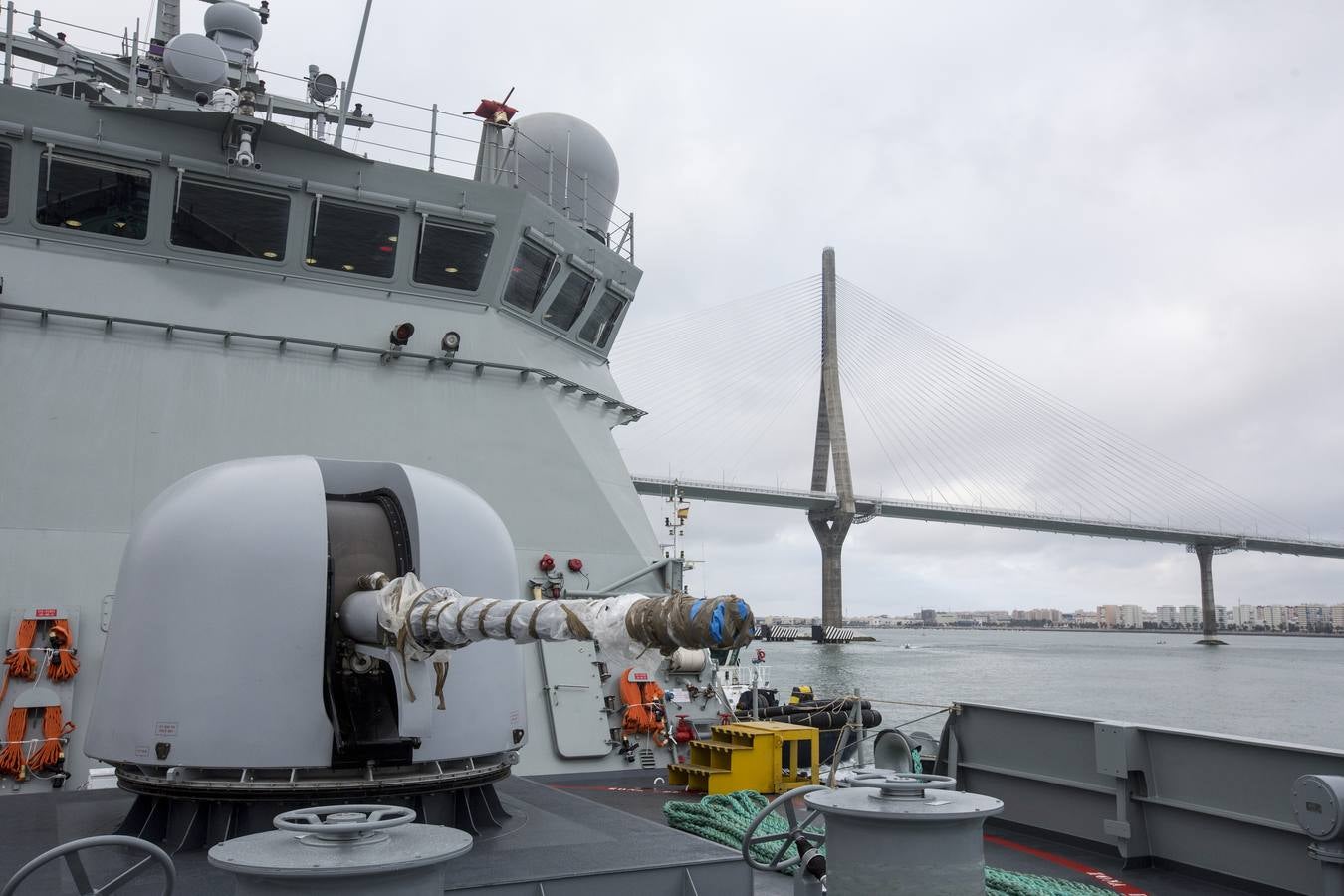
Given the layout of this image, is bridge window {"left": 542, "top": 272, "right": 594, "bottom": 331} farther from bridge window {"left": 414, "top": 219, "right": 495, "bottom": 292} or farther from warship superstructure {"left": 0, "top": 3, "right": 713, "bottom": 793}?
bridge window {"left": 414, "top": 219, "right": 495, "bottom": 292}

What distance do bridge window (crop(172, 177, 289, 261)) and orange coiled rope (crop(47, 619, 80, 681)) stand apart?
3032 millimetres

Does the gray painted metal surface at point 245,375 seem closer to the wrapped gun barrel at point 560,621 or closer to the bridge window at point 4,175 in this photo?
the bridge window at point 4,175

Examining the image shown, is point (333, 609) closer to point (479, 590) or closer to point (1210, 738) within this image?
point (479, 590)

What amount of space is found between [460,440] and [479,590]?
3.95 meters

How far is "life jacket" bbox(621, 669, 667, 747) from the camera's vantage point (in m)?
7.13

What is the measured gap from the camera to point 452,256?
26.5ft

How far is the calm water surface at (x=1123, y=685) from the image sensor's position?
25359 mm

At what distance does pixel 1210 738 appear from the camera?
200 inches

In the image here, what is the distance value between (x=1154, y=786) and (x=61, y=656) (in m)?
6.00

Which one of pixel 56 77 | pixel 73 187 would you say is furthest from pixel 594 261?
pixel 56 77

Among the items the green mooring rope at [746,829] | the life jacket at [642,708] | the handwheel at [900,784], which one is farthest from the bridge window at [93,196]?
the handwheel at [900,784]

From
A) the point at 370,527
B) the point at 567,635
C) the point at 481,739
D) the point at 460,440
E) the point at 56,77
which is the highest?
the point at 56,77

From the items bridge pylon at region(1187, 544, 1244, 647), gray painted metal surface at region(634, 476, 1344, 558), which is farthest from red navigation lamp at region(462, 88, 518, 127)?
bridge pylon at region(1187, 544, 1244, 647)

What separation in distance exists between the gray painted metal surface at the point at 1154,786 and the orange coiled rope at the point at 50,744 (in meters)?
5.35
